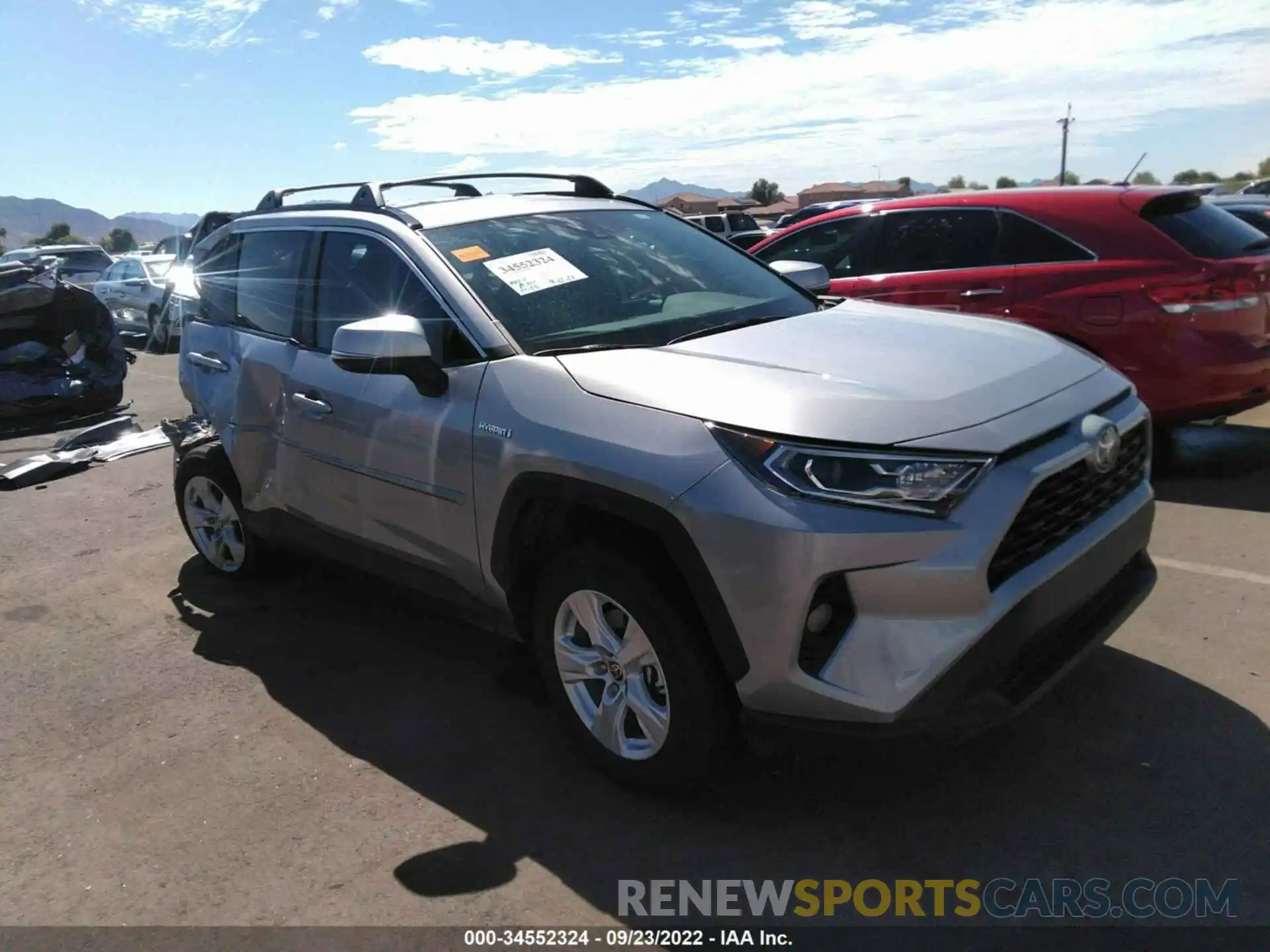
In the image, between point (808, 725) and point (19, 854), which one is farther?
point (19, 854)

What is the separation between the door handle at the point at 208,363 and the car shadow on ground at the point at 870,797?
1.62 meters

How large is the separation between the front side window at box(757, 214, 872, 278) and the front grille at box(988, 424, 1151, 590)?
4.05 metres

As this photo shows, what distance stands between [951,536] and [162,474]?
7110 millimetres

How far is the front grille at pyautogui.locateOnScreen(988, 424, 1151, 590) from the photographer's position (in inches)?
104

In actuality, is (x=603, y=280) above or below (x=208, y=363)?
above

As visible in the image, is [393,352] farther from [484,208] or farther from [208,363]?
[208,363]

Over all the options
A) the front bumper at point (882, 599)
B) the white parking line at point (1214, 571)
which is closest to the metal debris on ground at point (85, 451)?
the front bumper at point (882, 599)

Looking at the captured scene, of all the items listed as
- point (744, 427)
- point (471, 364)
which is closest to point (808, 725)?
point (744, 427)

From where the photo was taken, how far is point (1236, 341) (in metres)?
5.58

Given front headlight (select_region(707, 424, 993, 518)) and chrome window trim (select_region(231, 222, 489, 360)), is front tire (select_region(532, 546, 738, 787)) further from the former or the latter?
chrome window trim (select_region(231, 222, 489, 360))

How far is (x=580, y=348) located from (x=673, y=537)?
34.2 inches

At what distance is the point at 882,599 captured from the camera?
2.51 metres

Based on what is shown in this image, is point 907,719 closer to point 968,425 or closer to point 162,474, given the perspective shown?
point 968,425

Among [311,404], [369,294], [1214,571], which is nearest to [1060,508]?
[1214,571]
